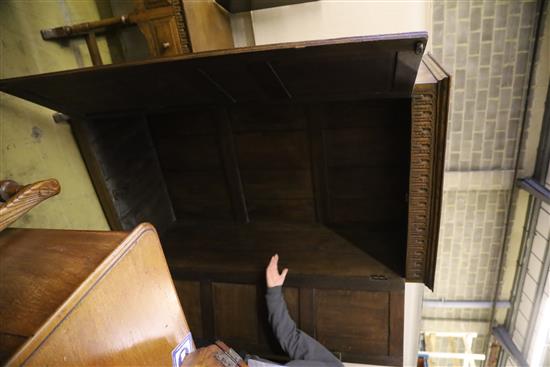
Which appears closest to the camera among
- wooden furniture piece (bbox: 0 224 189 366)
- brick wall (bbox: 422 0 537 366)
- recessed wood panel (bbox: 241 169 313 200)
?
wooden furniture piece (bbox: 0 224 189 366)

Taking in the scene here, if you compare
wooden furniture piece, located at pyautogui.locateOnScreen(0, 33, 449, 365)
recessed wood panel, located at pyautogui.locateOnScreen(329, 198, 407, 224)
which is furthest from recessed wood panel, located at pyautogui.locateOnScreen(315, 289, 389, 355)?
recessed wood panel, located at pyautogui.locateOnScreen(329, 198, 407, 224)

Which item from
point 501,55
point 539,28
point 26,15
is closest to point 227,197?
point 26,15

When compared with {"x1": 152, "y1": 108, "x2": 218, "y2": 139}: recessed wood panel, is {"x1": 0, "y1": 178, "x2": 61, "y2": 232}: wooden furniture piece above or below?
above

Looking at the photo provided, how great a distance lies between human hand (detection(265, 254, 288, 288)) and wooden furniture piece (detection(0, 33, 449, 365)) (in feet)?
0.19

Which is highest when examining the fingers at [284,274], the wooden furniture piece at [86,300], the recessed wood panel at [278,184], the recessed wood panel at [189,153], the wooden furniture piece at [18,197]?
the wooden furniture piece at [18,197]

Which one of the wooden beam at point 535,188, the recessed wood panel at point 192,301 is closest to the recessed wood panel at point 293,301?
the recessed wood panel at point 192,301

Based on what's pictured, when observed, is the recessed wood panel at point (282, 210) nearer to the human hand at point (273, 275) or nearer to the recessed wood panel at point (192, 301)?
the human hand at point (273, 275)

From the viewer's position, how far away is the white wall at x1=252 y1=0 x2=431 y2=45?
4.94 feet

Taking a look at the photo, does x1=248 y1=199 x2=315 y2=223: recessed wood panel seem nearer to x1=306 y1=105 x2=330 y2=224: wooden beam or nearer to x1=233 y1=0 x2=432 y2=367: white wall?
x1=306 y1=105 x2=330 y2=224: wooden beam

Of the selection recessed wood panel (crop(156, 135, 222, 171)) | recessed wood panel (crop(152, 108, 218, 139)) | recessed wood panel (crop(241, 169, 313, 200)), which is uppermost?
recessed wood panel (crop(152, 108, 218, 139))

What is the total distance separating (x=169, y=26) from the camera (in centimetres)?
142

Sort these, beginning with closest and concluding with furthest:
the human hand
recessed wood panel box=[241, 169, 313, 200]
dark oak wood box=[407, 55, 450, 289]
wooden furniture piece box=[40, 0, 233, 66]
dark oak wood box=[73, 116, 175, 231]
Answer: dark oak wood box=[407, 55, 450, 289] → wooden furniture piece box=[40, 0, 233, 66] → the human hand → dark oak wood box=[73, 116, 175, 231] → recessed wood panel box=[241, 169, 313, 200]

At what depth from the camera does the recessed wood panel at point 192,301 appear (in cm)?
182

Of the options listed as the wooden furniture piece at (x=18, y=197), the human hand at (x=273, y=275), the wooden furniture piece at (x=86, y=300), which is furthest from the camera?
the human hand at (x=273, y=275)
